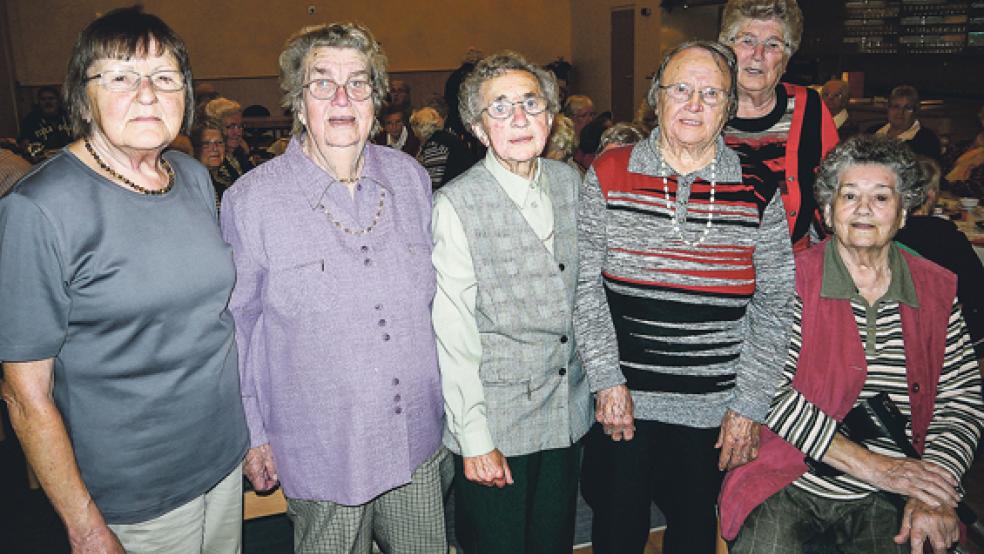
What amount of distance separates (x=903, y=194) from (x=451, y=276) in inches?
51.8

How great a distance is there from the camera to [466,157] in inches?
201

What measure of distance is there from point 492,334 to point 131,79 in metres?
1.05

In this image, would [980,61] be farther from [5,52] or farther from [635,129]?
[5,52]

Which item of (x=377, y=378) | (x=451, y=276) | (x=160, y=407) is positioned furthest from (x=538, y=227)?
(x=160, y=407)

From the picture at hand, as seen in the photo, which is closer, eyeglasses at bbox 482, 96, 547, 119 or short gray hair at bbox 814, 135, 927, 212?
eyeglasses at bbox 482, 96, 547, 119

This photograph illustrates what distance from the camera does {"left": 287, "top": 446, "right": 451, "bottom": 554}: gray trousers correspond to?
6.26 feet

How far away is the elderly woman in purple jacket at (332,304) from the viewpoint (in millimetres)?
1803

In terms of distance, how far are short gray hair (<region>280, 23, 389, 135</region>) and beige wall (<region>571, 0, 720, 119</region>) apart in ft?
32.7

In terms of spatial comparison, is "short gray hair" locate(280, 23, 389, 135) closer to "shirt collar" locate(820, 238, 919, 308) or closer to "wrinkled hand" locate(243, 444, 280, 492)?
"wrinkled hand" locate(243, 444, 280, 492)

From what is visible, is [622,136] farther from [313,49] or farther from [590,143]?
[590,143]

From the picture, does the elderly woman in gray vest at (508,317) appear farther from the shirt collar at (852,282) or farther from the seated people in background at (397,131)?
the seated people in background at (397,131)

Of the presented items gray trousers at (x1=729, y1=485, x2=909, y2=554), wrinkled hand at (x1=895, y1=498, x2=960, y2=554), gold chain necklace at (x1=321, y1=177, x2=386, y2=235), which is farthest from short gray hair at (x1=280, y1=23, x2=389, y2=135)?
wrinkled hand at (x1=895, y1=498, x2=960, y2=554)

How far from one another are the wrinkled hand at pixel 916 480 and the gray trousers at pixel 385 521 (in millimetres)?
1207

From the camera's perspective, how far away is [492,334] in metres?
1.94
